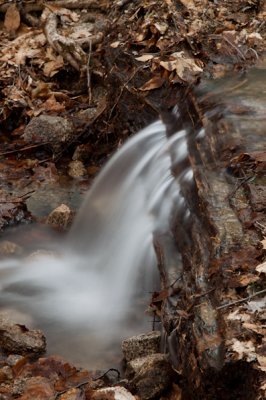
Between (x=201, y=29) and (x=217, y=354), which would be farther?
(x=201, y=29)

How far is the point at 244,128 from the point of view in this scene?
496 centimetres

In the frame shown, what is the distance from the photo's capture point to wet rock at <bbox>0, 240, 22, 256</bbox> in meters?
5.56

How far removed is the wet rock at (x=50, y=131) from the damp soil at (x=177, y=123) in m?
0.02

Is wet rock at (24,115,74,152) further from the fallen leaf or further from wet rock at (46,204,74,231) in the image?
the fallen leaf

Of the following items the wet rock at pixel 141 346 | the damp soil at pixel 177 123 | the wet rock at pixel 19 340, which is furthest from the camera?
the wet rock at pixel 19 340

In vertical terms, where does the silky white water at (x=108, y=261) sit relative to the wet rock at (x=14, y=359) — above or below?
above

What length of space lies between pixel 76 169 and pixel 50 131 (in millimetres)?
501

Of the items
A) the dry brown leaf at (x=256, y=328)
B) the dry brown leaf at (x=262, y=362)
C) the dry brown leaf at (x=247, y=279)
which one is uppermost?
the dry brown leaf at (x=247, y=279)

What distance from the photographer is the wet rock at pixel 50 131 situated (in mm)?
6859

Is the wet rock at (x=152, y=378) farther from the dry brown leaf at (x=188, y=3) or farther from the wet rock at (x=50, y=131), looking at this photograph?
the dry brown leaf at (x=188, y=3)

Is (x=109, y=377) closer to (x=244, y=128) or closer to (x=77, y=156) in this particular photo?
(x=244, y=128)

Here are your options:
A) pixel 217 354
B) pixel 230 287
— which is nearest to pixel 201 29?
pixel 230 287

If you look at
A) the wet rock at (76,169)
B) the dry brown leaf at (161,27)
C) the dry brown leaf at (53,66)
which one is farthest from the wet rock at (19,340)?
the dry brown leaf at (53,66)

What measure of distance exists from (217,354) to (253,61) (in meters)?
3.76
